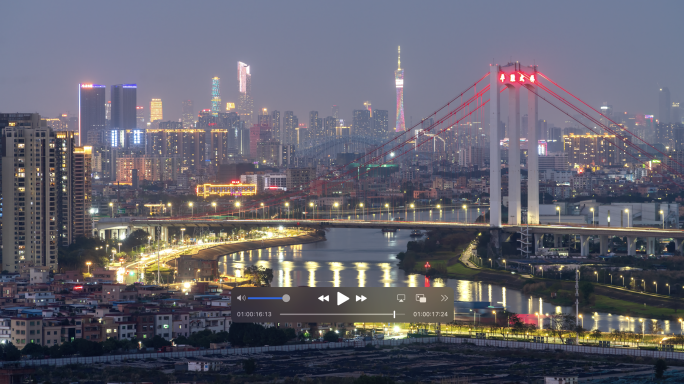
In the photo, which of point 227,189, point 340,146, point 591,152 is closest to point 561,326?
point 227,189

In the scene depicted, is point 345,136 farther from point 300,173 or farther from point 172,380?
point 172,380

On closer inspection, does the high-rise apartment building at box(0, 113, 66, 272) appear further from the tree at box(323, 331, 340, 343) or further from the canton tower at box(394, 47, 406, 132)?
the canton tower at box(394, 47, 406, 132)

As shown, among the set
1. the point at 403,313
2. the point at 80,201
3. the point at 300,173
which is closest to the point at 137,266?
the point at 80,201

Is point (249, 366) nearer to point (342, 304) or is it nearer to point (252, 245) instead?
point (342, 304)

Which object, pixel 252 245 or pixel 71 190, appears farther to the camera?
pixel 252 245

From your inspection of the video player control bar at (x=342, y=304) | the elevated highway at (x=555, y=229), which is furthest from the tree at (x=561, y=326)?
the elevated highway at (x=555, y=229)
